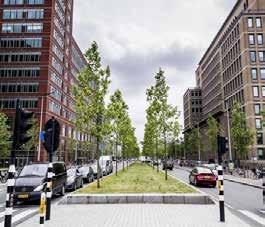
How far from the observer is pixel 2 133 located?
1826 inches

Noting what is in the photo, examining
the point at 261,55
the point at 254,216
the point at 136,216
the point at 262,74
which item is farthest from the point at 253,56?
the point at 136,216

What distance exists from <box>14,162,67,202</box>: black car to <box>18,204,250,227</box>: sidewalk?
173 centimetres

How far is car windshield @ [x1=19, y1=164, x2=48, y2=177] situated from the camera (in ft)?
47.9

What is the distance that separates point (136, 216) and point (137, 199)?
9.65 feet

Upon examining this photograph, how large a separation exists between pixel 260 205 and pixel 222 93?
243 feet

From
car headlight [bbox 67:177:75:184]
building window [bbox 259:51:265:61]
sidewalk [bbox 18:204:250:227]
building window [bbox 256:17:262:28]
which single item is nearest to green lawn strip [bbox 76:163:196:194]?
car headlight [bbox 67:177:75:184]

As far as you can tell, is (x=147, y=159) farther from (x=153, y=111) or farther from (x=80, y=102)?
(x=80, y=102)

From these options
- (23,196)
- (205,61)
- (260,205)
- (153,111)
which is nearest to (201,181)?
(153,111)

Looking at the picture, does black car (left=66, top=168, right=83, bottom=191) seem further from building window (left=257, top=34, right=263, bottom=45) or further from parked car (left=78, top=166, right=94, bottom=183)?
building window (left=257, top=34, right=263, bottom=45)

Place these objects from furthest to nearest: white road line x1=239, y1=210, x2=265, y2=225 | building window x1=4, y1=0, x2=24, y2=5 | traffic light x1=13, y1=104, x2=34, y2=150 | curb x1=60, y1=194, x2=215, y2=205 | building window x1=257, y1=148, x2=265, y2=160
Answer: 1. building window x1=4, y1=0, x2=24, y2=5
2. building window x1=257, y1=148, x2=265, y2=160
3. curb x1=60, y1=194, x2=215, y2=205
4. white road line x1=239, y1=210, x2=265, y2=225
5. traffic light x1=13, y1=104, x2=34, y2=150

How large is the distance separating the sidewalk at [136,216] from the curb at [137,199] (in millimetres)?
525

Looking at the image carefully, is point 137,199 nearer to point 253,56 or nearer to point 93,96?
point 93,96

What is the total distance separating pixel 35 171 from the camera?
14859mm

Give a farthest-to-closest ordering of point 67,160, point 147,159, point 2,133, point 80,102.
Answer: point 147,159 < point 67,160 < point 2,133 < point 80,102
